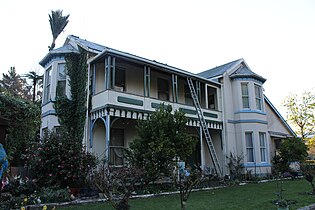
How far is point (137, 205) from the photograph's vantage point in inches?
348

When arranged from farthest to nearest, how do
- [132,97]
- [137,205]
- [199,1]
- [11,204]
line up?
[132,97] → [199,1] → [137,205] → [11,204]

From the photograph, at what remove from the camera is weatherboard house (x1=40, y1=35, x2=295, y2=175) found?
13.7 m

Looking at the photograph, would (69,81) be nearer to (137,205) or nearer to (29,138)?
(29,138)

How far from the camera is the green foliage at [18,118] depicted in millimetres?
8805

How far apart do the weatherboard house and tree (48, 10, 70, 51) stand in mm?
10497

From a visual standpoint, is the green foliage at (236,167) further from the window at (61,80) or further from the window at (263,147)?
the window at (61,80)

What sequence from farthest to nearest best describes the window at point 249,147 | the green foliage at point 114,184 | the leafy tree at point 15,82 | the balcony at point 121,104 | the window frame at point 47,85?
the leafy tree at point 15,82, the window at point 249,147, the window frame at point 47,85, the balcony at point 121,104, the green foliage at point 114,184

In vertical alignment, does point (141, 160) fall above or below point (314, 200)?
above

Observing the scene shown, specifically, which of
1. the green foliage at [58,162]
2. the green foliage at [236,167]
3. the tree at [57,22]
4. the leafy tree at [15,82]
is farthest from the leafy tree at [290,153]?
the leafy tree at [15,82]

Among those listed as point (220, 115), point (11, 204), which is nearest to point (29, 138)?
point (11, 204)

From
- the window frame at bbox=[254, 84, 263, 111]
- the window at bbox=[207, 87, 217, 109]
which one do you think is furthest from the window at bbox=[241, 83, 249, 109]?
the window at bbox=[207, 87, 217, 109]

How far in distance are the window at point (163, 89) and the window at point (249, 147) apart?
21.3 ft

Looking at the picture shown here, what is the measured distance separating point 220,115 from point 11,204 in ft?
46.5

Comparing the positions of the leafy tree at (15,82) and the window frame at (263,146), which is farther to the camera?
the leafy tree at (15,82)
